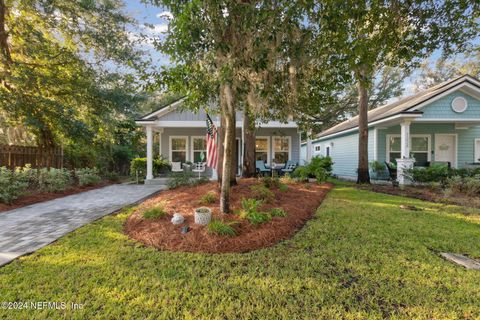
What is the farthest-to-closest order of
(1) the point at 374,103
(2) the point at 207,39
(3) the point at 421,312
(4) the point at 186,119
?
1. (1) the point at 374,103
2. (4) the point at 186,119
3. (2) the point at 207,39
4. (3) the point at 421,312

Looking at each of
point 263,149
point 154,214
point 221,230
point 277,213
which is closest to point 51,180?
point 154,214

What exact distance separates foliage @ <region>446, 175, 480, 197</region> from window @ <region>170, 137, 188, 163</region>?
39.0 ft

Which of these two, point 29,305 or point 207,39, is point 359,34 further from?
point 29,305

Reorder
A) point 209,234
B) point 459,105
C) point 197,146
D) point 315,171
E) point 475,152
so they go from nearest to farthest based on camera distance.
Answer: point 209,234 < point 315,171 < point 459,105 < point 475,152 < point 197,146

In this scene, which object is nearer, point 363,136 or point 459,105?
point 459,105

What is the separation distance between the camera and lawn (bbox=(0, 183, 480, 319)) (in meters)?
2.02

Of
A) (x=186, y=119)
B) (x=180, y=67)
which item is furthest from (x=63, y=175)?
(x=180, y=67)

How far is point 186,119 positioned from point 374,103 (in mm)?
23121

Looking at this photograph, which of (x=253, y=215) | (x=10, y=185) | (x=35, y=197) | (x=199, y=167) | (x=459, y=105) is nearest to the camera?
(x=253, y=215)

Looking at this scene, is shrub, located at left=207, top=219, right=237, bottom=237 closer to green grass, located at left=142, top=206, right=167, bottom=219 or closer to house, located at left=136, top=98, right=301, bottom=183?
green grass, located at left=142, top=206, right=167, bottom=219

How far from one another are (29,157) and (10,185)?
132 inches

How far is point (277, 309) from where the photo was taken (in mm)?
2020

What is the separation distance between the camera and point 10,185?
20.2 ft

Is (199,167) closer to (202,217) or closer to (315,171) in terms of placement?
(315,171)
